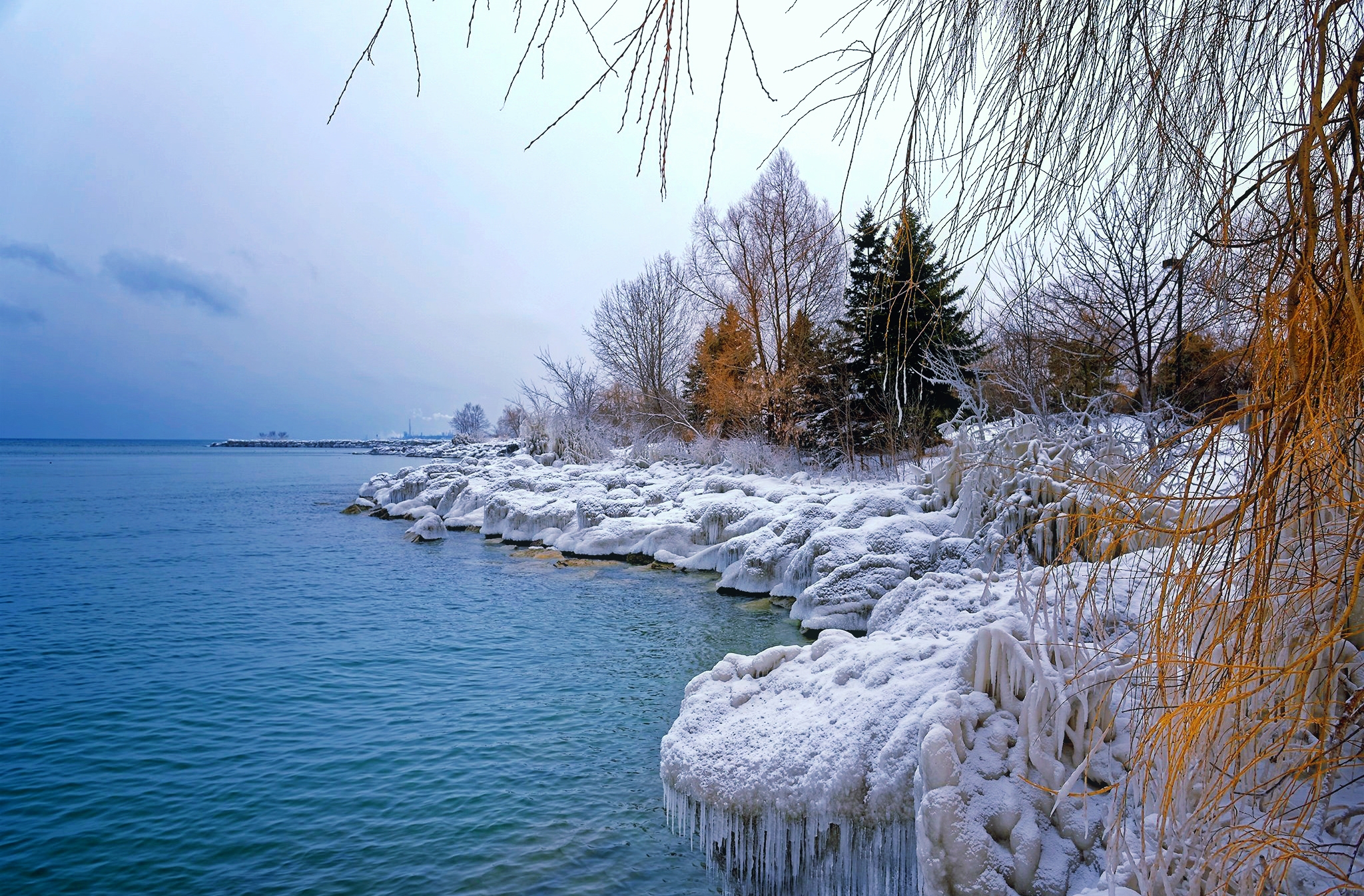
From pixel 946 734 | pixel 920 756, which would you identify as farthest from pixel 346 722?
pixel 946 734

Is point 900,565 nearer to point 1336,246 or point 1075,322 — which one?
point 1075,322

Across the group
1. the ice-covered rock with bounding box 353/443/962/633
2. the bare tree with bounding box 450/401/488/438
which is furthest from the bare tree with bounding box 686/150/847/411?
the bare tree with bounding box 450/401/488/438

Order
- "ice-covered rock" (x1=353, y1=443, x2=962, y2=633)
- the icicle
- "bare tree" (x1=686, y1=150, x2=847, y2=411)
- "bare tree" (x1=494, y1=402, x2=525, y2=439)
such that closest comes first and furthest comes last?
the icicle < "ice-covered rock" (x1=353, y1=443, x2=962, y2=633) < "bare tree" (x1=686, y1=150, x2=847, y2=411) < "bare tree" (x1=494, y1=402, x2=525, y2=439)

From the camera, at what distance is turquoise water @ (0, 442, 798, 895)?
4.68 meters

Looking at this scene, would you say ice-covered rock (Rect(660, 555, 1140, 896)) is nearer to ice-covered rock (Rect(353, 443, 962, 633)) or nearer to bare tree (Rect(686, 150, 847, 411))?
ice-covered rock (Rect(353, 443, 962, 633))

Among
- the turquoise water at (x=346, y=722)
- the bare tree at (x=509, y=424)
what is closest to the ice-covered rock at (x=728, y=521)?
the turquoise water at (x=346, y=722)

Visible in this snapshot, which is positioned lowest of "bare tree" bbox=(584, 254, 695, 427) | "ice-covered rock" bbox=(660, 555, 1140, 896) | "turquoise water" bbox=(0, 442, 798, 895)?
"turquoise water" bbox=(0, 442, 798, 895)

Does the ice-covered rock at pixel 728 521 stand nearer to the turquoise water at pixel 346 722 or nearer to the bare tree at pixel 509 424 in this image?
the turquoise water at pixel 346 722

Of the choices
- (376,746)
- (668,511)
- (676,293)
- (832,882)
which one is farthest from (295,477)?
(832,882)

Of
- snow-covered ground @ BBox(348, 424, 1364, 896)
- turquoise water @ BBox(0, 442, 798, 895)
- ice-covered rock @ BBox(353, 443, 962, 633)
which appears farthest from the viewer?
ice-covered rock @ BBox(353, 443, 962, 633)

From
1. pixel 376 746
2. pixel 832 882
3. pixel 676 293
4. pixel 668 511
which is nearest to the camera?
pixel 832 882

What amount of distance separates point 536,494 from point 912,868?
16755 millimetres

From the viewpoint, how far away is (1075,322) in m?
13.6

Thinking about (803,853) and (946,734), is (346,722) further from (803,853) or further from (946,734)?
(946,734)
